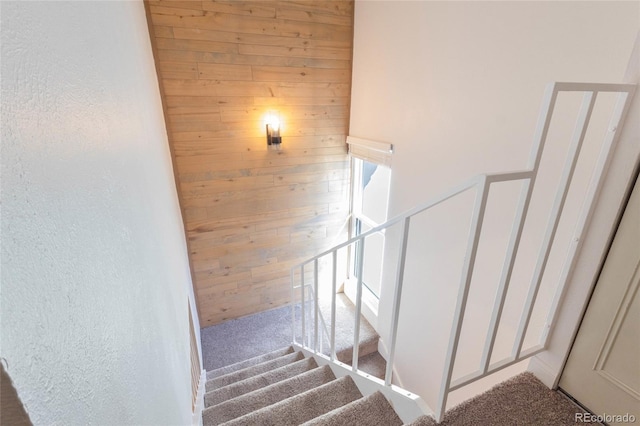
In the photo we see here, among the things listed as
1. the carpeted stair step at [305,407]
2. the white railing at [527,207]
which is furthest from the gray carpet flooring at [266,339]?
the white railing at [527,207]

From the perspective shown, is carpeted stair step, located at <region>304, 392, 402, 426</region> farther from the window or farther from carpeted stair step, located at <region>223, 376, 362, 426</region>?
the window

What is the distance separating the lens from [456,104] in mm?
2105

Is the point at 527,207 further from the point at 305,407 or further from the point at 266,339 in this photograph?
the point at 266,339

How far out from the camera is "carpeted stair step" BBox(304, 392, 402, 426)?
52.5 inches

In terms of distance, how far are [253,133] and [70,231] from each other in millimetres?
2889

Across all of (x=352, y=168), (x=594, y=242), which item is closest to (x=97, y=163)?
(x=594, y=242)

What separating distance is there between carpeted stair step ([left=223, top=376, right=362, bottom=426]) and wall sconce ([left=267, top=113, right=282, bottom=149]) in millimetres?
2404

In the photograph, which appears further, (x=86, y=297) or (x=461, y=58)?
(x=461, y=58)

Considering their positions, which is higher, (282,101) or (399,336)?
(282,101)

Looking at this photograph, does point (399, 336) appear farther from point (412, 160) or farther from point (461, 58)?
point (461, 58)

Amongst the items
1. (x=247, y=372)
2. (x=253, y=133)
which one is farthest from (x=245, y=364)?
(x=253, y=133)

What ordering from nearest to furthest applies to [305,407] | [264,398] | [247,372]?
[305,407]
[264,398]
[247,372]

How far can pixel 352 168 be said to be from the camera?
3732mm

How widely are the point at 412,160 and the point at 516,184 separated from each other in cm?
97
